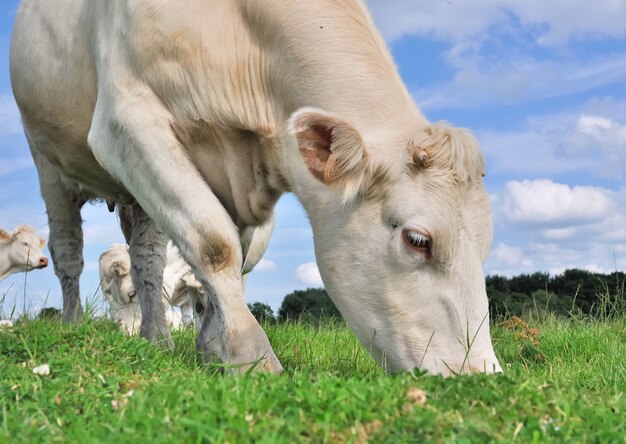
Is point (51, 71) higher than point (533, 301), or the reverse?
point (51, 71)

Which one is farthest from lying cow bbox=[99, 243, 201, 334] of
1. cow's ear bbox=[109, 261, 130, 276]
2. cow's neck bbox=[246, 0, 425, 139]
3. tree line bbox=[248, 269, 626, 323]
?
cow's neck bbox=[246, 0, 425, 139]

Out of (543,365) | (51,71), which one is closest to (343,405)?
(543,365)

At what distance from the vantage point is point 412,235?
14.8 feet

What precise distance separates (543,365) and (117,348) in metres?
3.84

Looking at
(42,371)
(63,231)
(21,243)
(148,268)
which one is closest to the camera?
(42,371)

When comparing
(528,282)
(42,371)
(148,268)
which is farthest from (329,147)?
(528,282)

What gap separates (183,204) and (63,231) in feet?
13.1

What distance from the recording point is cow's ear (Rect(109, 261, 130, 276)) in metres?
14.3

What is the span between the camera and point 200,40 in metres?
5.27

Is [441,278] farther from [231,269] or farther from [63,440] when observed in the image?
[63,440]

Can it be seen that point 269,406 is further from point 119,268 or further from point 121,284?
point 121,284

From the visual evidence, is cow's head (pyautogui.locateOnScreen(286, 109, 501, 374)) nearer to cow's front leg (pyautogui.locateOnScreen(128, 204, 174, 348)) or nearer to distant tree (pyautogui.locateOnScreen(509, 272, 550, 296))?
cow's front leg (pyautogui.locateOnScreen(128, 204, 174, 348))

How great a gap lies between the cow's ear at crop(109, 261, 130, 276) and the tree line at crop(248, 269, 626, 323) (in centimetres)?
299

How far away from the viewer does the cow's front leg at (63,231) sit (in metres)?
8.47
